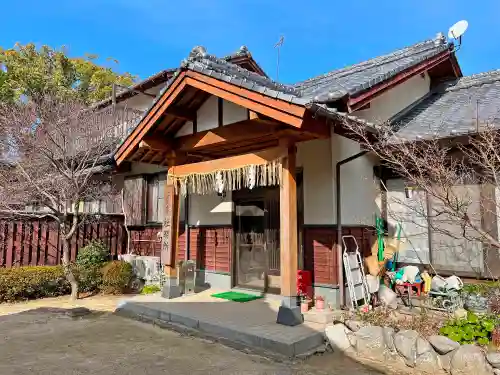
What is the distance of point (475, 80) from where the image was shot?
10.3 m

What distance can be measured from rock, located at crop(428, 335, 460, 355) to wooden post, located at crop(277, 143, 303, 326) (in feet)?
6.96

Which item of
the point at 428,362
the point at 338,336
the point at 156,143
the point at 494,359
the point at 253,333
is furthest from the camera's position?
the point at 156,143

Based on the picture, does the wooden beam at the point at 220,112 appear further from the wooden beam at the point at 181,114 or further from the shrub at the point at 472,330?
the shrub at the point at 472,330

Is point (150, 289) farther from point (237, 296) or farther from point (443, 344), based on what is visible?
point (443, 344)

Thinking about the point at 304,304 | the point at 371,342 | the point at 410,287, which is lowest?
the point at 371,342

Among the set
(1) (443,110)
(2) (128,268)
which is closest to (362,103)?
(1) (443,110)

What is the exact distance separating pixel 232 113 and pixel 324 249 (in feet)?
10.7

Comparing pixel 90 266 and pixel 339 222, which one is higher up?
pixel 339 222

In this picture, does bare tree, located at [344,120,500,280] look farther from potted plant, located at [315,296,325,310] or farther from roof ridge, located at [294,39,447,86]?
roof ridge, located at [294,39,447,86]

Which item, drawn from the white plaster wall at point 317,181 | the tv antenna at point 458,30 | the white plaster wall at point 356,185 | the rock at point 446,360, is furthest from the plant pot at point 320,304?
the tv antenna at point 458,30

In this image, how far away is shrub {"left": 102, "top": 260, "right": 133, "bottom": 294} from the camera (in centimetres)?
969

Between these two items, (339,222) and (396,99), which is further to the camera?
(396,99)

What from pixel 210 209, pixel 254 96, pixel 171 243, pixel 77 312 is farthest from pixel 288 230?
pixel 77 312

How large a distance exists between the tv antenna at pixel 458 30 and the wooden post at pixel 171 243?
8984mm
